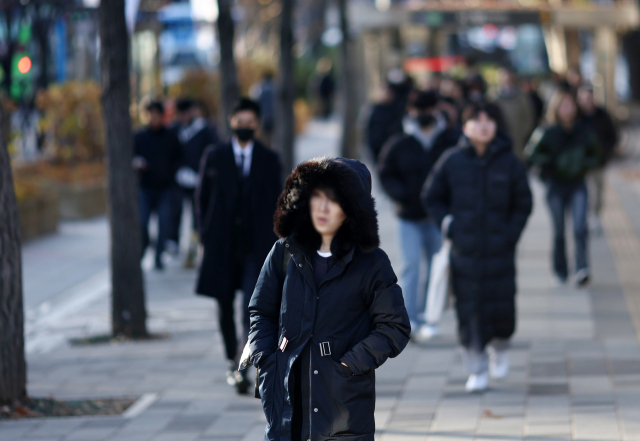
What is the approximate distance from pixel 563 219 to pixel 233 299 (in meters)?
4.51

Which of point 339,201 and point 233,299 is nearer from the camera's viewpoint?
point 339,201

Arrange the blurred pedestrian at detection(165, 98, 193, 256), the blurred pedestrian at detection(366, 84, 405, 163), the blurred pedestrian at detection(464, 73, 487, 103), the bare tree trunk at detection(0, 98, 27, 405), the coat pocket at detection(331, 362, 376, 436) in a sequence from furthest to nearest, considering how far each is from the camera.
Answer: the blurred pedestrian at detection(464, 73, 487, 103)
the blurred pedestrian at detection(366, 84, 405, 163)
the blurred pedestrian at detection(165, 98, 193, 256)
the bare tree trunk at detection(0, 98, 27, 405)
the coat pocket at detection(331, 362, 376, 436)

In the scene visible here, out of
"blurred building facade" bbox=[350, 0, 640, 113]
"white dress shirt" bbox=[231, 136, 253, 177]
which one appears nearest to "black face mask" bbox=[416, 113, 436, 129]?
"white dress shirt" bbox=[231, 136, 253, 177]

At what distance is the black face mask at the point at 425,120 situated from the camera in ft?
27.9

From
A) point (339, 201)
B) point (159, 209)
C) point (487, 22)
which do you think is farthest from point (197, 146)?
point (487, 22)

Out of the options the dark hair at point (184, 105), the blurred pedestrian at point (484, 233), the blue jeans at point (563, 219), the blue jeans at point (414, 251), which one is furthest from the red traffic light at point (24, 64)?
the blurred pedestrian at point (484, 233)

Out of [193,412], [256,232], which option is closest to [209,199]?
[256,232]

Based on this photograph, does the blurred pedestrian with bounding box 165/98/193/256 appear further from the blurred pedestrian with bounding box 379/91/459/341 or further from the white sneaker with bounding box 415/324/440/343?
the white sneaker with bounding box 415/324/440/343

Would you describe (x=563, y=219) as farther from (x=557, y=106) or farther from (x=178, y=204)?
(x=178, y=204)

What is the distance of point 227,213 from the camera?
6816mm

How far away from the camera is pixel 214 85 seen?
25.2 metres

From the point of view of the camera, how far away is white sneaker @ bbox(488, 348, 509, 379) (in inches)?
275

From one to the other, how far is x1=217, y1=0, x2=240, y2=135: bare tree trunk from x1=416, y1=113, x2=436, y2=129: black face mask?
3.48 meters

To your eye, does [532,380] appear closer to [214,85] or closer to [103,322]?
[103,322]
